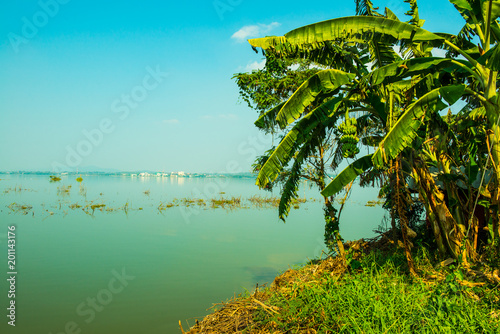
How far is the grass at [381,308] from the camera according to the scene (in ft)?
12.2

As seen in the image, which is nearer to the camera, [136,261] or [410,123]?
[410,123]

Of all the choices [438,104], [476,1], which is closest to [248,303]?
[438,104]

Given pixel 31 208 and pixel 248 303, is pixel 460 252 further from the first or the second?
pixel 31 208

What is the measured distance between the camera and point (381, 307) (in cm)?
391

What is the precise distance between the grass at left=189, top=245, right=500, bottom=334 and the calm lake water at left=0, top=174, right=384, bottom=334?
198cm

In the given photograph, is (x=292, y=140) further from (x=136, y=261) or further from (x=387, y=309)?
(x=136, y=261)

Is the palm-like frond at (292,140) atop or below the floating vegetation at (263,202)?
atop

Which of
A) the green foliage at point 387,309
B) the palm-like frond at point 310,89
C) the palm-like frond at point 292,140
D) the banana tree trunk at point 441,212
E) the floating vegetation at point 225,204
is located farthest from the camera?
the floating vegetation at point 225,204

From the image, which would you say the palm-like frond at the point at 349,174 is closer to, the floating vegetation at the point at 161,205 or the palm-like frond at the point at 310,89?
the palm-like frond at the point at 310,89

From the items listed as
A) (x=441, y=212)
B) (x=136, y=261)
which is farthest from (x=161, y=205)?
(x=441, y=212)

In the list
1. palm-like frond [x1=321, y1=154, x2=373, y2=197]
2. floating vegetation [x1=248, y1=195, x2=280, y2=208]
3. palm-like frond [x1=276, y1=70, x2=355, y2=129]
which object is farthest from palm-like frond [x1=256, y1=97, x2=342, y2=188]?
floating vegetation [x1=248, y1=195, x2=280, y2=208]

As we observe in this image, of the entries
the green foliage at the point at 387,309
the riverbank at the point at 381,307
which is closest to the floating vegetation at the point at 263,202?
the riverbank at the point at 381,307

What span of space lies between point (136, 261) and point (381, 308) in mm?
7132

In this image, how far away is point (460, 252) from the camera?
5.32m
